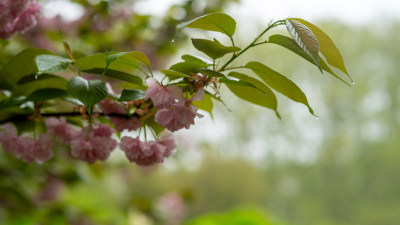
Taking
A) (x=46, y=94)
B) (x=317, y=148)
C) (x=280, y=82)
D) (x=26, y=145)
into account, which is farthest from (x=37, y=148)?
(x=317, y=148)

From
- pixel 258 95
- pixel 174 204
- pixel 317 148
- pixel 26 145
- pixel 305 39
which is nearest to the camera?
pixel 305 39

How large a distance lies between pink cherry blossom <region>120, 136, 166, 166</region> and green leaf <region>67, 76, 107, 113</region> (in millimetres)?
99

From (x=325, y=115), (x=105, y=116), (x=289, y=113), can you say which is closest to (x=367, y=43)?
(x=325, y=115)

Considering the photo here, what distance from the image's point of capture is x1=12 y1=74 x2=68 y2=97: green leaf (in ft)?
1.72

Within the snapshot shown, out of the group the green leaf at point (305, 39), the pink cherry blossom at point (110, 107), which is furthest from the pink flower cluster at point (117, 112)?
the green leaf at point (305, 39)

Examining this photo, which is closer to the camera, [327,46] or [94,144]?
[327,46]

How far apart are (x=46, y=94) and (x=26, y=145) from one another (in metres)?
0.12

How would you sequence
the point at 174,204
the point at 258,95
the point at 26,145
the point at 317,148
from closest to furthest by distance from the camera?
the point at 258,95, the point at 26,145, the point at 174,204, the point at 317,148

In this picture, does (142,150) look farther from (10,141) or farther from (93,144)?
(10,141)

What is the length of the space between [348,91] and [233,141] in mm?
2802

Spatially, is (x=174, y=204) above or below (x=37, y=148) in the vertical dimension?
above

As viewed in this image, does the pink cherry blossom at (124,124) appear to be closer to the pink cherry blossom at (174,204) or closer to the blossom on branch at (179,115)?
the blossom on branch at (179,115)

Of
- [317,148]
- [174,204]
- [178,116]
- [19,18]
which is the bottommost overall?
[178,116]

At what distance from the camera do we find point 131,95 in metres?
0.45
